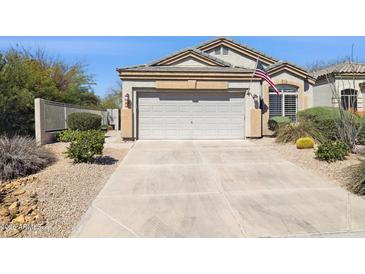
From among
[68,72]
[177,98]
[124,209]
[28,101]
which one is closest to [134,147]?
[177,98]

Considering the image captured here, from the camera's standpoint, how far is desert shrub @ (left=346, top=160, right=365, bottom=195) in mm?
5875

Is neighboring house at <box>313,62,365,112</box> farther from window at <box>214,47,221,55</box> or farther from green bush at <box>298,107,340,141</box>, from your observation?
window at <box>214,47,221,55</box>

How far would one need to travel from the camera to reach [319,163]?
821 centimetres

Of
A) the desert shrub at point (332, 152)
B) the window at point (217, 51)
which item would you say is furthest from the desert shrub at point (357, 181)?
the window at point (217, 51)

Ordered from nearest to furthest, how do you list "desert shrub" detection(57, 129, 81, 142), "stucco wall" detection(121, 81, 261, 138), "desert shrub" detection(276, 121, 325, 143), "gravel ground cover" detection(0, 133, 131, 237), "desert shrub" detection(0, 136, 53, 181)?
"gravel ground cover" detection(0, 133, 131, 237) < "desert shrub" detection(0, 136, 53, 181) < "desert shrub" detection(276, 121, 325, 143) < "desert shrub" detection(57, 129, 81, 142) < "stucco wall" detection(121, 81, 261, 138)

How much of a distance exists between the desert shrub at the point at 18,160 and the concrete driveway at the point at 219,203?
2.20 meters

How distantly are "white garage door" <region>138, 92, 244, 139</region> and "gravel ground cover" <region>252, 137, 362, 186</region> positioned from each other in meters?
3.98

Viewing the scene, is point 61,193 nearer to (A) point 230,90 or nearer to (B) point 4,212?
(B) point 4,212

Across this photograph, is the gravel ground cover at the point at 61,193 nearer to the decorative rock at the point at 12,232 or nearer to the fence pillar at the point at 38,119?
the decorative rock at the point at 12,232

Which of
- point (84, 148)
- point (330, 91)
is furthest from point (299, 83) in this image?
point (84, 148)

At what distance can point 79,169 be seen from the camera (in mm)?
7445

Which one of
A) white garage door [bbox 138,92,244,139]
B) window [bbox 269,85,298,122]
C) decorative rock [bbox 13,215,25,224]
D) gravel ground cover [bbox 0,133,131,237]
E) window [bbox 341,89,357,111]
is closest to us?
gravel ground cover [bbox 0,133,131,237]

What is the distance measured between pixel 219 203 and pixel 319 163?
14.3ft

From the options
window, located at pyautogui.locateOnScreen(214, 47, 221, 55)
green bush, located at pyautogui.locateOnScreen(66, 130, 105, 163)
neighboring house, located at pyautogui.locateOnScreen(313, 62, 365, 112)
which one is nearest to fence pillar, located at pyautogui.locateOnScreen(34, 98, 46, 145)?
green bush, located at pyautogui.locateOnScreen(66, 130, 105, 163)
